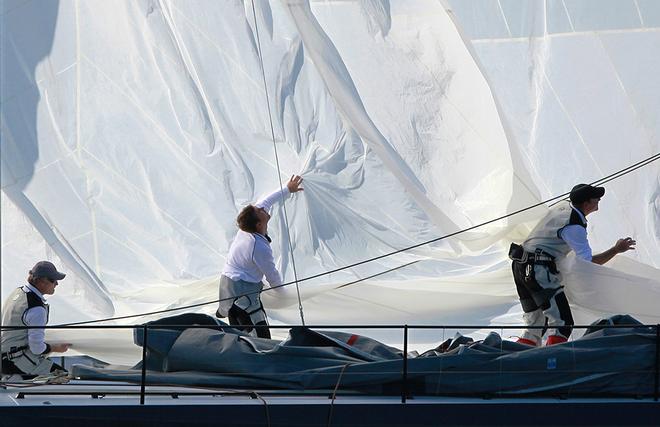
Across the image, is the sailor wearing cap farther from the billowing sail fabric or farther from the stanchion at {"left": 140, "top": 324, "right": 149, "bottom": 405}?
the stanchion at {"left": 140, "top": 324, "right": 149, "bottom": 405}

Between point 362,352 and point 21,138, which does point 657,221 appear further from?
point 21,138

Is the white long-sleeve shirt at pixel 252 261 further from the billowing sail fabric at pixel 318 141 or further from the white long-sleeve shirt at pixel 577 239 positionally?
the white long-sleeve shirt at pixel 577 239

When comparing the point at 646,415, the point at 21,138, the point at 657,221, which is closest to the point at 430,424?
the point at 646,415

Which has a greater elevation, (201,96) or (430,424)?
(201,96)

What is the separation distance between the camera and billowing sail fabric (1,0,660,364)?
30.2 ft

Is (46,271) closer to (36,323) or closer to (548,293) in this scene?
(36,323)

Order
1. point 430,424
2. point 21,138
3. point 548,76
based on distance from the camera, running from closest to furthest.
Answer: point 430,424 → point 21,138 → point 548,76

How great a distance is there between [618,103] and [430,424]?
3176mm

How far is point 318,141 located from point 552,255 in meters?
1.75

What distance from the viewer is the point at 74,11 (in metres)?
9.50

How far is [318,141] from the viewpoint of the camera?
30.9ft

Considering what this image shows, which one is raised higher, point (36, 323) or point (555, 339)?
point (36, 323)

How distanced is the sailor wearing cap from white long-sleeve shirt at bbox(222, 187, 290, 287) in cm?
147

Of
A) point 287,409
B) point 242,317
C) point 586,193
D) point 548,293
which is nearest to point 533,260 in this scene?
point 548,293
